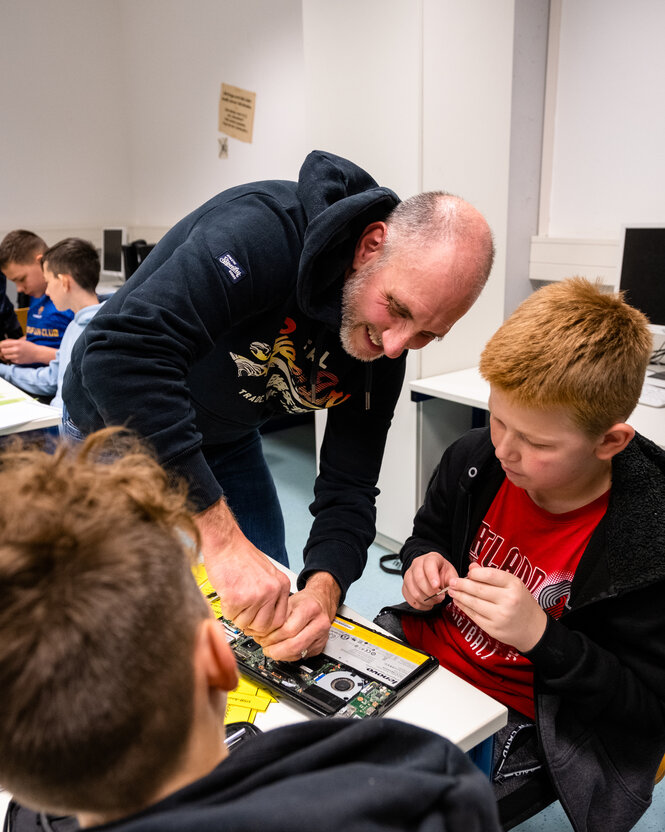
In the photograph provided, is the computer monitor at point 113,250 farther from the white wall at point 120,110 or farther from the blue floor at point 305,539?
the blue floor at point 305,539

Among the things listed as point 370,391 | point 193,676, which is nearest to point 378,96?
point 370,391

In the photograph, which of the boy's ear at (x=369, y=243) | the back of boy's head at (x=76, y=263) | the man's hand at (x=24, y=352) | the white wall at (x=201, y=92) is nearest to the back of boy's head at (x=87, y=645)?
the boy's ear at (x=369, y=243)

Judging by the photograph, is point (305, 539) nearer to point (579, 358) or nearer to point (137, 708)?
point (579, 358)

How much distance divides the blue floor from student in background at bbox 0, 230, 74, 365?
1.31m

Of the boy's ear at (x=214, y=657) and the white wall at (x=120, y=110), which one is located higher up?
the white wall at (x=120, y=110)

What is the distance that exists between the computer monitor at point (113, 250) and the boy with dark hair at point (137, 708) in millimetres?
4636

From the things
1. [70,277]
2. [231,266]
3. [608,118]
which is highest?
[608,118]

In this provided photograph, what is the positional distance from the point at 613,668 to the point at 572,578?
5.6 inches

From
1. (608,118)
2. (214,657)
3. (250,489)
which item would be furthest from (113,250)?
(214,657)

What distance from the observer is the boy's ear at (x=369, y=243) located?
1.10 meters

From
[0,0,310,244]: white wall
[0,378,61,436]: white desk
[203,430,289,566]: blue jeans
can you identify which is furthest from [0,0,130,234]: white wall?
[203,430,289,566]: blue jeans

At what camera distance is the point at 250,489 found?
4.85 feet

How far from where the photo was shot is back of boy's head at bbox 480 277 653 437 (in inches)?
36.9

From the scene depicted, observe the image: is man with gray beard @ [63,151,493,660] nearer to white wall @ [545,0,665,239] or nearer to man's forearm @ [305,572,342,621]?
man's forearm @ [305,572,342,621]
